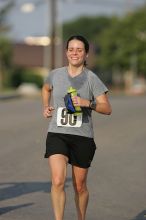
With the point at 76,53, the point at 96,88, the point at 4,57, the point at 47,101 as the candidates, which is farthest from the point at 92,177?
the point at 4,57

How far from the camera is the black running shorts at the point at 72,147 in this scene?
5992 millimetres

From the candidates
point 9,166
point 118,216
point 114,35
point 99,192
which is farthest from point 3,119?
point 114,35

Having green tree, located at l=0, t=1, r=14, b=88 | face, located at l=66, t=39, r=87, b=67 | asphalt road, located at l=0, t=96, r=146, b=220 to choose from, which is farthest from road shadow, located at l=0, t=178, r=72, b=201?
green tree, located at l=0, t=1, r=14, b=88

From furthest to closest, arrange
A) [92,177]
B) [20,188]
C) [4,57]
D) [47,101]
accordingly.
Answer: [4,57], [92,177], [20,188], [47,101]

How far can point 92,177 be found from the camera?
10055 millimetres

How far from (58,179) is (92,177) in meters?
4.19

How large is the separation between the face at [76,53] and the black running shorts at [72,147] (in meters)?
0.62

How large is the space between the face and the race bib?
1.35 feet

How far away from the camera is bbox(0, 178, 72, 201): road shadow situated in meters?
8.47

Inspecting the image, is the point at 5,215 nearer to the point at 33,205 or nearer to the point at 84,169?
the point at 33,205

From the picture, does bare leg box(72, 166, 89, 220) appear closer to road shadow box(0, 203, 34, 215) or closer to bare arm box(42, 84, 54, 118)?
bare arm box(42, 84, 54, 118)

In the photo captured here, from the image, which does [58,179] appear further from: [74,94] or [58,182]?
[74,94]

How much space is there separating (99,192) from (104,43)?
61810mm

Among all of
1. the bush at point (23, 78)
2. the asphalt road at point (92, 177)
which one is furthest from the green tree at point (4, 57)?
the asphalt road at point (92, 177)
